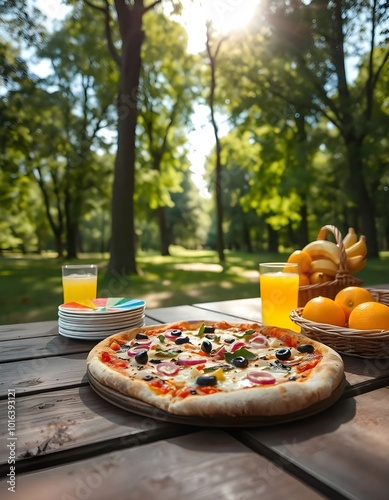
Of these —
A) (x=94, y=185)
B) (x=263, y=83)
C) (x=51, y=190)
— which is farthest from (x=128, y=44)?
(x=51, y=190)

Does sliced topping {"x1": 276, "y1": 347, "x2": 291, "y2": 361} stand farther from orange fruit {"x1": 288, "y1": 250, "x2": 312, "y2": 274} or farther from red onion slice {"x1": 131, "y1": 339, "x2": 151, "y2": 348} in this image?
orange fruit {"x1": 288, "y1": 250, "x2": 312, "y2": 274}

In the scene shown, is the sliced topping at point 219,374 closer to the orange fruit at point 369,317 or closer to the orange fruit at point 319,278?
the orange fruit at point 369,317

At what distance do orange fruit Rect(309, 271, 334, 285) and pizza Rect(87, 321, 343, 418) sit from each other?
685 mm

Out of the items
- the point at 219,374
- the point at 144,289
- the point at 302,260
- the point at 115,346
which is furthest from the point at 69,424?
the point at 144,289

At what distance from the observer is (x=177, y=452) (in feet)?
3.13

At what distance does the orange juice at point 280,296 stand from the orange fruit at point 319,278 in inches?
9.7

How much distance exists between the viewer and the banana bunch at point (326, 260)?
238cm

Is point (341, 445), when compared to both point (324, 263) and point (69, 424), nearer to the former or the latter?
point (69, 424)

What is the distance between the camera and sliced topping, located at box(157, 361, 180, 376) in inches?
53.1

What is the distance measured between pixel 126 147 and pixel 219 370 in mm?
9379

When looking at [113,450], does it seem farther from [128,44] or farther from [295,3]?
[295,3]

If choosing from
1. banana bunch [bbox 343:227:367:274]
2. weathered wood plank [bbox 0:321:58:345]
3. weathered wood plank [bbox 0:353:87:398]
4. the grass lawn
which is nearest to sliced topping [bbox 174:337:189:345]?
weathered wood plank [bbox 0:353:87:398]

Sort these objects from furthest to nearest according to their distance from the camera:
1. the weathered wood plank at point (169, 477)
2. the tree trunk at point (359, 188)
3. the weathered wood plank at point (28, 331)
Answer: the tree trunk at point (359, 188)
the weathered wood plank at point (28, 331)
the weathered wood plank at point (169, 477)

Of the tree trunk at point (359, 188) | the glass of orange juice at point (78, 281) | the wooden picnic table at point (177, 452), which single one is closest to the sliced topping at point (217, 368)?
the wooden picnic table at point (177, 452)
